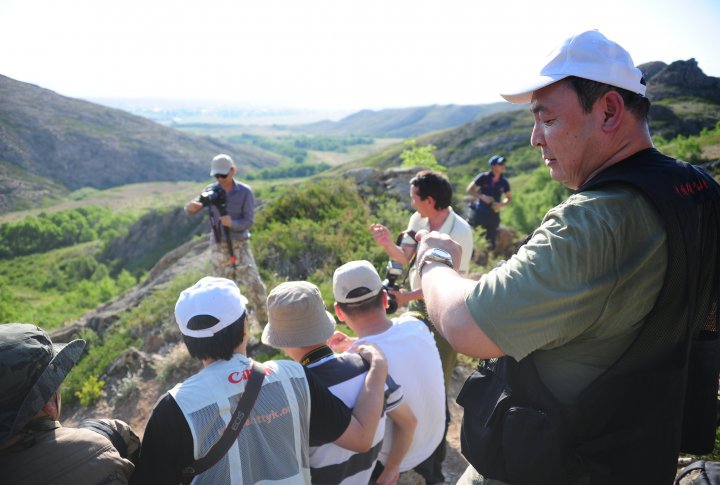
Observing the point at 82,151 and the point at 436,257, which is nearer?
the point at 436,257

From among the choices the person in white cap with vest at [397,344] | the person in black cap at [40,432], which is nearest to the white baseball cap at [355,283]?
the person in white cap with vest at [397,344]

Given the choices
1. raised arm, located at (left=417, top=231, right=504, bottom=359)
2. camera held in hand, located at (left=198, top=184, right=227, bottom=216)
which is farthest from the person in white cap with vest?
camera held in hand, located at (left=198, top=184, right=227, bottom=216)

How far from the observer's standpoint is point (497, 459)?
5.34 ft

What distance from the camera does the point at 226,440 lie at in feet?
6.14

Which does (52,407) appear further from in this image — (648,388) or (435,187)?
(435,187)

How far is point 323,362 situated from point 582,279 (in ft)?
5.15

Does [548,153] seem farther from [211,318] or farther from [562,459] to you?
[211,318]

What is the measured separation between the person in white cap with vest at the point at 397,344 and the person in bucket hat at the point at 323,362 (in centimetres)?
18

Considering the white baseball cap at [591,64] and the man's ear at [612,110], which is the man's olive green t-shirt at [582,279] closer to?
the man's ear at [612,110]

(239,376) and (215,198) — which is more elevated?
(215,198)

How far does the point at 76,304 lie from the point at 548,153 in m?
38.7

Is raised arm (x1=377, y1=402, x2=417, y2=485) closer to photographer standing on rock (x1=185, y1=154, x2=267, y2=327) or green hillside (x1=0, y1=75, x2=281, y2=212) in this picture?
photographer standing on rock (x1=185, y1=154, x2=267, y2=327)

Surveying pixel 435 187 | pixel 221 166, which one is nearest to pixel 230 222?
pixel 221 166

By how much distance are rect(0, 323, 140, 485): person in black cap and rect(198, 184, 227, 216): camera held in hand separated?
480cm
